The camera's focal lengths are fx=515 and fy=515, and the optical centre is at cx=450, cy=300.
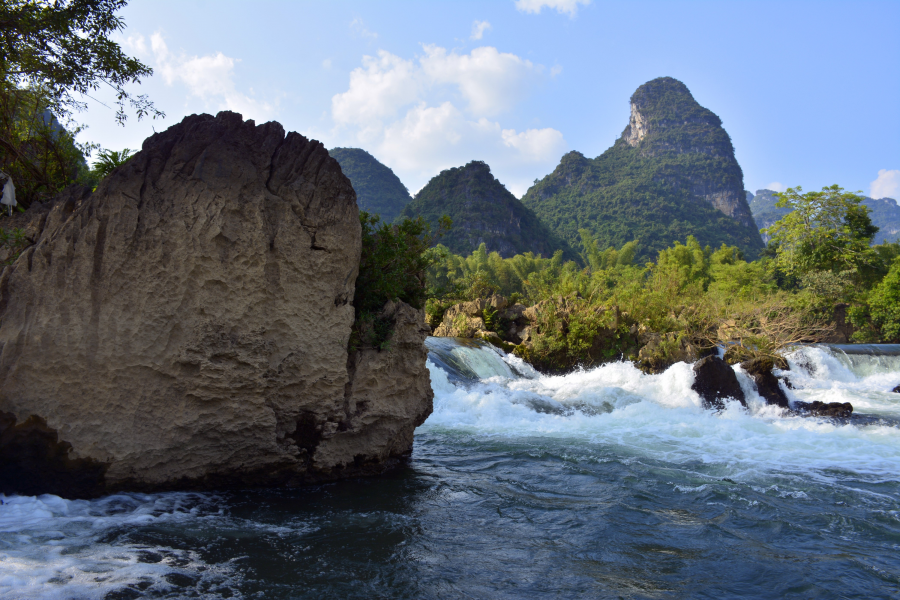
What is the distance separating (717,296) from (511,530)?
888 inches

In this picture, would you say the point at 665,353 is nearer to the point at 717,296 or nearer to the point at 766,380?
the point at 766,380

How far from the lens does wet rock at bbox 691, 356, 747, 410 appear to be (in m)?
14.2

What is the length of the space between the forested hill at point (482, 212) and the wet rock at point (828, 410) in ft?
226

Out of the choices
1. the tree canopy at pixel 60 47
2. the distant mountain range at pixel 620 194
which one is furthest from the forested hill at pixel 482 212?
the tree canopy at pixel 60 47

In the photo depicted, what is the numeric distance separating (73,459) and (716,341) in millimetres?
18916

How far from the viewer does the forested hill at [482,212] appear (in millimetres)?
84375

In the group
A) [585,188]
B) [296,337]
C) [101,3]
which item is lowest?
[296,337]

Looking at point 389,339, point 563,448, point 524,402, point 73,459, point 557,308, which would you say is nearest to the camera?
point 73,459

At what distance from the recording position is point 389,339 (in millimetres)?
6664

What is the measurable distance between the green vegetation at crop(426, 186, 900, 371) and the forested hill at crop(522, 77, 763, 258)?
5095cm

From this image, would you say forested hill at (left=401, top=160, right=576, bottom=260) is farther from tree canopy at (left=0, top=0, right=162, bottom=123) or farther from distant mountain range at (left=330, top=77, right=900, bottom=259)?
tree canopy at (left=0, top=0, right=162, bottom=123)

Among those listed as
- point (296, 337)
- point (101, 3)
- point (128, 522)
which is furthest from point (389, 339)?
point (101, 3)

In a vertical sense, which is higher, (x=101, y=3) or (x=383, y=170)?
(x=383, y=170)

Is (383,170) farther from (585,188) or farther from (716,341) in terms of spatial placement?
(716,341)
